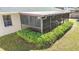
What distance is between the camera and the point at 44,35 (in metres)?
1.91

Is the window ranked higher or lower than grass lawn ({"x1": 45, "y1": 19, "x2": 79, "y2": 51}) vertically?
higher

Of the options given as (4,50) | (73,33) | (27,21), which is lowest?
(4,50)

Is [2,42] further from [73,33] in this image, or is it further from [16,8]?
[73,33]

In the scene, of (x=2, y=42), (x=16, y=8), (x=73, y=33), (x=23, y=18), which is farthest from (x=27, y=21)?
(x=73, y=33)

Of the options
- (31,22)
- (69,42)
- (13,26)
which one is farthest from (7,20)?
(69,42)

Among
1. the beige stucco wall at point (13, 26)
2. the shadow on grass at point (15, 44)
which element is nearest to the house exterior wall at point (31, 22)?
the beige stucco wall at point (13, 26)

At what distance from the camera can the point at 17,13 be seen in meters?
1.89

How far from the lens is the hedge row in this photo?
1.91m

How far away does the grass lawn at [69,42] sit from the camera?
6.32ft

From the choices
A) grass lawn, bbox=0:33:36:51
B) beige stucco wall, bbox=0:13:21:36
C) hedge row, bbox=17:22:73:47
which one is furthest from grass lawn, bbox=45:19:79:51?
beige stucco wall, bbox=0:13:21:36

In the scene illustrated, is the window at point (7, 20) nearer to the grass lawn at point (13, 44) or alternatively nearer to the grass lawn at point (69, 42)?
the grass lawn at point (13, 44)

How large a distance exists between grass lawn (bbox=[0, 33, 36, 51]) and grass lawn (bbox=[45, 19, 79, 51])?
230 millimetres

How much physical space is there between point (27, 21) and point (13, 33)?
0.60 feet

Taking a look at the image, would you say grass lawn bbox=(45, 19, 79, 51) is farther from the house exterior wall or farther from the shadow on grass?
the house exterior wall
